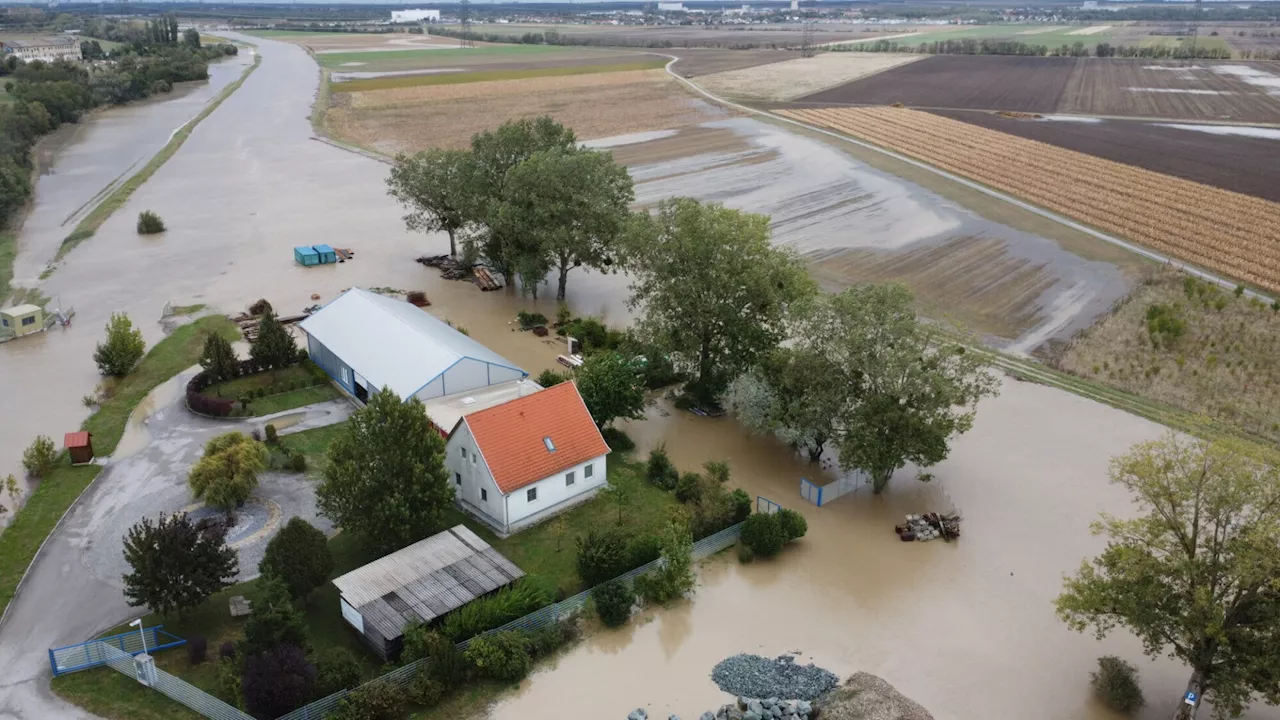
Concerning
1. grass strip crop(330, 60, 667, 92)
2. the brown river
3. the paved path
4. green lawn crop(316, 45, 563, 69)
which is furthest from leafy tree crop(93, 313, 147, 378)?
green lawn crop(316, 45, 563, 69)

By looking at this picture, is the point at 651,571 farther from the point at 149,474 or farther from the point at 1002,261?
the point at 1002,261

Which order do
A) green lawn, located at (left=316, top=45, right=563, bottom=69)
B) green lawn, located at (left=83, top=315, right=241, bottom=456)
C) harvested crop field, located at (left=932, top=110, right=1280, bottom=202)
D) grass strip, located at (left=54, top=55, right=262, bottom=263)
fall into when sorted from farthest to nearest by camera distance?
green lawn, located at (left=316, top=45, right=563, bottom=69) → harvested crop field, located at (left=932, top=110, right=1280, bottom=202) → grass strip, located at (left=54, top=55, right=262, bottom=263) → green lawn, located at (left=83, top=315, right=241, bottom=456)

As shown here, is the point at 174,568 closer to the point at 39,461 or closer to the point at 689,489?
the point at 39,461

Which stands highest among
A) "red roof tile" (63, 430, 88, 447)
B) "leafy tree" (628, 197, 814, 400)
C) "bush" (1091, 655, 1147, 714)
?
"leafy tree" (628, 197, 814, 400)

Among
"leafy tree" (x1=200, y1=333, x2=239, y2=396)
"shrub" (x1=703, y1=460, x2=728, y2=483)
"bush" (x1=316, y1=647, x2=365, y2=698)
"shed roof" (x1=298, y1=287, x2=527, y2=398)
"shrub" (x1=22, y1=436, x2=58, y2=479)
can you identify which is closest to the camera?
"bush" (x1=316, y1=647, x2=365, y2=698)

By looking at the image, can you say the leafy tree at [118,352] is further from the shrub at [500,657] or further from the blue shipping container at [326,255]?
the shrub at [500,657]

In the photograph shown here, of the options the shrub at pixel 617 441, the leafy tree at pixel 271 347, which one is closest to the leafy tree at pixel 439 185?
the leafy tree at pixel 271 347

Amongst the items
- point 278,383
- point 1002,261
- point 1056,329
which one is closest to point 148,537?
point 278,383

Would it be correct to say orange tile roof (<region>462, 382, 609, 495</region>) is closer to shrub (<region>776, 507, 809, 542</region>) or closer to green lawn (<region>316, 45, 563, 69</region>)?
shrub (<region>776, 507, 809, 542</region>)
